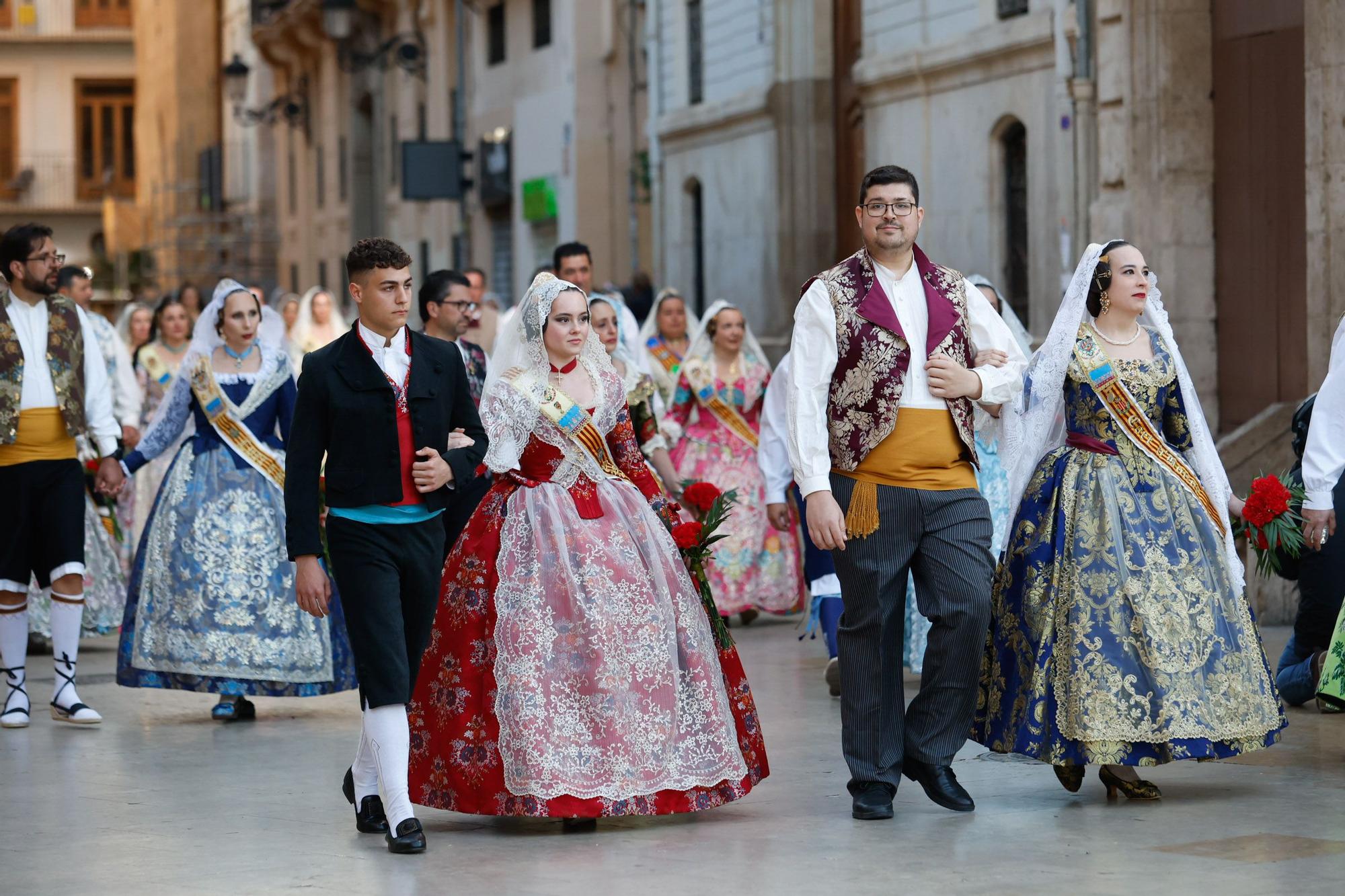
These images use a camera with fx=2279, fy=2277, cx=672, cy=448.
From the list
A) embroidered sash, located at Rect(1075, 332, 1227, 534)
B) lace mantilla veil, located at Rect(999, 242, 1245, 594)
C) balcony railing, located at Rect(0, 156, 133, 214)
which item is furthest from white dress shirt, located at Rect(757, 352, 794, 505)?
balcony railing, located at Rect(0, 156, 133, 214)

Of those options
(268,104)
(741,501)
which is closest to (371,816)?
(741,501)

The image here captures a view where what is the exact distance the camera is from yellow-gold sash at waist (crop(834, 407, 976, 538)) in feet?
23.2

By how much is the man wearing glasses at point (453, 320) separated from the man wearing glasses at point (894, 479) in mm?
2457

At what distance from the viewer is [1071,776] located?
292 inches

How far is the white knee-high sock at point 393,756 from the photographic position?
Result: 6727 mm

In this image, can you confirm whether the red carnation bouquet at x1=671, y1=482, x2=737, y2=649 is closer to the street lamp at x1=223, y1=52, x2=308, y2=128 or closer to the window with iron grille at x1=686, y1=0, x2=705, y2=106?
the window with iron grille at x1=686, y1=0, x2=705, y2=106

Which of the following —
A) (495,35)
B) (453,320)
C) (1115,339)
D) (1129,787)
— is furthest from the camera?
(495,35)

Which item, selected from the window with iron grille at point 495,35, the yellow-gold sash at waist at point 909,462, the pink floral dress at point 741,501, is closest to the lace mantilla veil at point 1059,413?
the yellow-gold sash at waist at point 909,462

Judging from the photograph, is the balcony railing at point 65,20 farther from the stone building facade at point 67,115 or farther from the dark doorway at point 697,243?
the dark doorway at point 697,243

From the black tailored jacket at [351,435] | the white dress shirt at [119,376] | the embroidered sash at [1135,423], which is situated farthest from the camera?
the white dress shirt at [119,376]

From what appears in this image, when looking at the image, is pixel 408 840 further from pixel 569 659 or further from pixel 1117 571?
pixel 1117 571

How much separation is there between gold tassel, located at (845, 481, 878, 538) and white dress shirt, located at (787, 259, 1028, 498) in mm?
108

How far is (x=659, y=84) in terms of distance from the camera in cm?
2591

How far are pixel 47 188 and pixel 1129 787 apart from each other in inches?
1979
